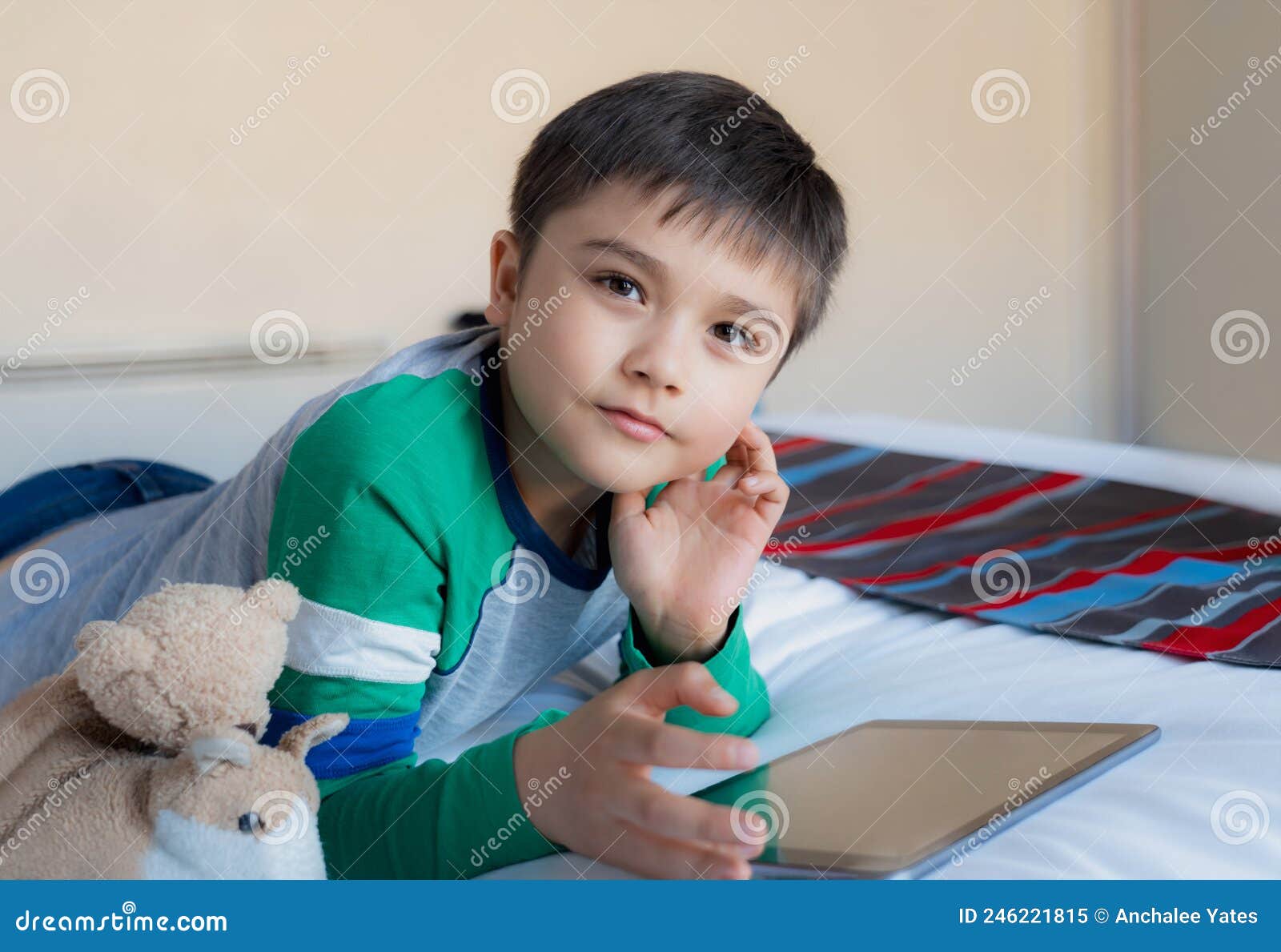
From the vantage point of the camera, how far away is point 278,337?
2100 millimetres

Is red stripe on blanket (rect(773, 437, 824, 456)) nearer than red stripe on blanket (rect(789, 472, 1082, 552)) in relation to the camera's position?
No

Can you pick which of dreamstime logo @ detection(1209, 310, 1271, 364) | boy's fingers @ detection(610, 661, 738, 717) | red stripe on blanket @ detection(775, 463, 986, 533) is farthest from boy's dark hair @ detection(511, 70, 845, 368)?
dreamstime logo @ detection(1209, 310, 1271, 364)

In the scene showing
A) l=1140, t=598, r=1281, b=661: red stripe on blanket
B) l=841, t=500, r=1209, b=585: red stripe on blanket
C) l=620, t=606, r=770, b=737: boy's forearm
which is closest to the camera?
l=620, t=606, r=770, b=737: boy's forearm

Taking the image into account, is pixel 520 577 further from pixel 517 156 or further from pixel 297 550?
pixel 517 156

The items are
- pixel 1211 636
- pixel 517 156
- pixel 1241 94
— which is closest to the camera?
pixel 1211 636

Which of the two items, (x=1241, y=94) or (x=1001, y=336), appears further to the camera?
(x=1001, y=336)

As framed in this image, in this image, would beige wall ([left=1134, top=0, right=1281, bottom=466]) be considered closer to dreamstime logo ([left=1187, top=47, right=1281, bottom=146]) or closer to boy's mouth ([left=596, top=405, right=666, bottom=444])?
dreamstime logo ([left=1187, top=47, right=1281, bottom=146])

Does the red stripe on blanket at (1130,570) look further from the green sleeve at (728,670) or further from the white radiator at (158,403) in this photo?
the white radiator at (158,403)

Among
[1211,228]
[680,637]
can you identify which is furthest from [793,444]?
[1211,228]

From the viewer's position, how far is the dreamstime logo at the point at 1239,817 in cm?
70

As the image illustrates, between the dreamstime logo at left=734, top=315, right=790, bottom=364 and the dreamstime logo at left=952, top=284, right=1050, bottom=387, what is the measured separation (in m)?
2.26

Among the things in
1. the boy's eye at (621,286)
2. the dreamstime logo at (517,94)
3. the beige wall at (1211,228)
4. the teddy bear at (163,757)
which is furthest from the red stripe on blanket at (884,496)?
the beige wall at (1211,228)

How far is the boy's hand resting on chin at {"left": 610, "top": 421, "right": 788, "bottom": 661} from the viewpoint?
91 cm

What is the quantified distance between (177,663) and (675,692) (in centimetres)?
26
